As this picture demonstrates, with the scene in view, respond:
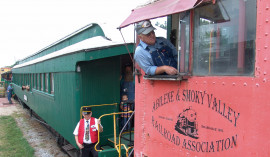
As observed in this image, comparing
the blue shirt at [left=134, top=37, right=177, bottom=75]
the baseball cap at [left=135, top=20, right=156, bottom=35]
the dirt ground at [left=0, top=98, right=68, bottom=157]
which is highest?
the baseball cap at [left=135, top=20, right=156, bottom=35]

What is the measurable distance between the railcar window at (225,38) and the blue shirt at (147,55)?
0.63 metres

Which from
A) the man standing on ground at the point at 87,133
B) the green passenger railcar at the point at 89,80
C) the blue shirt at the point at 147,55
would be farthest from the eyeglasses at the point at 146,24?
the man standing on ground at the point at 87,133

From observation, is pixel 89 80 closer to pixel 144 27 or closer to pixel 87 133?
pixel 87 133

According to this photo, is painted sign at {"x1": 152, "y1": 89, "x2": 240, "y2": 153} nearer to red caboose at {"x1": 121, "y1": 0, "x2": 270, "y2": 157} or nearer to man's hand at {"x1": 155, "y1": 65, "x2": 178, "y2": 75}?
red caboose at {"x1": 121, "y1": 0, "x2": 270, "y2": 157}

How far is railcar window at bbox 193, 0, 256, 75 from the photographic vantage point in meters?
1.80

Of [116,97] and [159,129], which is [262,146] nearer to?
[159,129]

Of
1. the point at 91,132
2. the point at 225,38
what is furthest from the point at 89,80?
the point at 225,38

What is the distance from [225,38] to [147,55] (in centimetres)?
104

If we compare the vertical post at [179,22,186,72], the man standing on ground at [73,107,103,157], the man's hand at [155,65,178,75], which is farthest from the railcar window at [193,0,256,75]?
the man standing on ground at [73,107,103,157]

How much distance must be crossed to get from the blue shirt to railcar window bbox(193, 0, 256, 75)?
633 millimetres

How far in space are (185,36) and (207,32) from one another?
249 mm

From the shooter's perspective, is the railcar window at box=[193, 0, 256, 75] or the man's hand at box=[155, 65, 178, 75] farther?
the man's hand at box=[155, 65, 178, 75]

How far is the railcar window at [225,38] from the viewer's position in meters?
1.80

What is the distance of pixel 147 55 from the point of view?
9.15 ft
